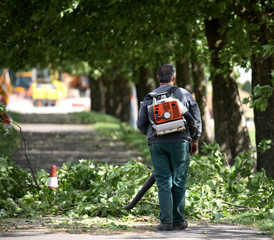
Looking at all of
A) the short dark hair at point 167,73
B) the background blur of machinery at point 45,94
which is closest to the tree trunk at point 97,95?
the background blur of machinery at point 45,94

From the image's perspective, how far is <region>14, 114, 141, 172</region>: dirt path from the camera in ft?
54.5

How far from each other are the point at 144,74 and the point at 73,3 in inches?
492

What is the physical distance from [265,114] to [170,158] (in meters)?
4.09

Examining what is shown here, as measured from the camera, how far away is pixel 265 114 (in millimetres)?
11414

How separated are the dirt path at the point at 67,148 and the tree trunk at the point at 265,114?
4.80m

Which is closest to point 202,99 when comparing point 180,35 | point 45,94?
point 180,35

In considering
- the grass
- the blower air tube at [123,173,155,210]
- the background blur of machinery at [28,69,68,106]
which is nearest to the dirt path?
the grass

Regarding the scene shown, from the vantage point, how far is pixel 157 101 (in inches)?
300

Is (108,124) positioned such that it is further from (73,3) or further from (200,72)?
(73,3)

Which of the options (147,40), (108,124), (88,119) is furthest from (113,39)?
(88,119)

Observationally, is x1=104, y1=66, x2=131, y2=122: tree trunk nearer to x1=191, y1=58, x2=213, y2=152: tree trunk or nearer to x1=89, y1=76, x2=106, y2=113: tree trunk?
x1=89, y1=76, x2=106, y2=113: tree trunk

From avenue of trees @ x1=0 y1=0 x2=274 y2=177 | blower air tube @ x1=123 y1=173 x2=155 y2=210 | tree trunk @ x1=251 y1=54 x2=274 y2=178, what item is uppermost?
avenue of trees @ x1=0 y1=0 x2=274 y2=177

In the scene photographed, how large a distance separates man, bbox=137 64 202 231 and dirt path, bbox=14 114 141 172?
22.5ft

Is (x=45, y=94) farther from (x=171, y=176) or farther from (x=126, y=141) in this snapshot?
(x=171, y=176)
